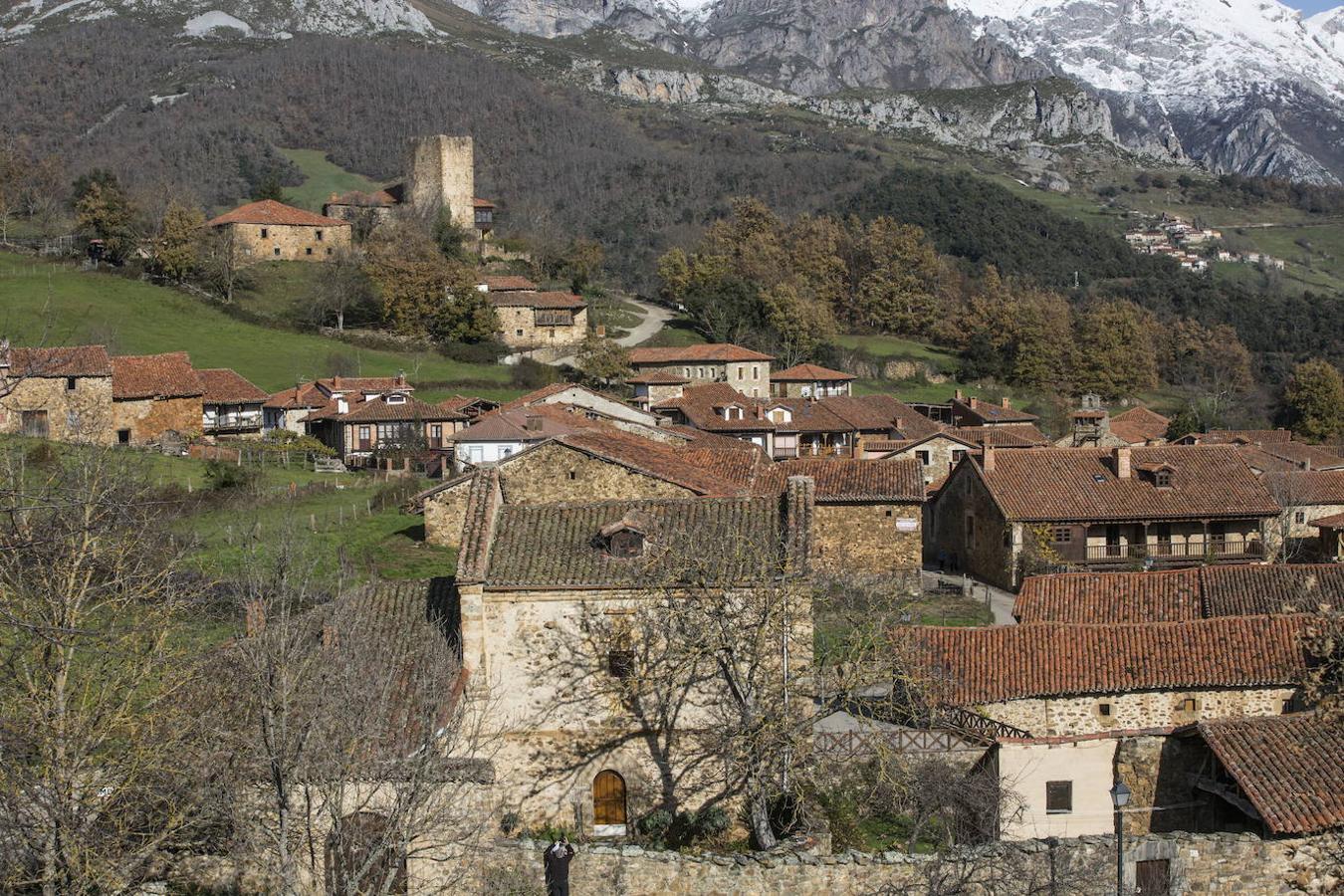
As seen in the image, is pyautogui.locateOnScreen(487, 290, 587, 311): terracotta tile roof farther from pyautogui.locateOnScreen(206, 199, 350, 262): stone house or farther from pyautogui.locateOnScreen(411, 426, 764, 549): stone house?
pyautogui.locateOnScreen(411, 426, 764, 549): stone house

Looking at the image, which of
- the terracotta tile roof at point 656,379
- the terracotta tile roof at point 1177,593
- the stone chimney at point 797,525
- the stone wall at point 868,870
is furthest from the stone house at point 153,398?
the stone wall at point 868,870

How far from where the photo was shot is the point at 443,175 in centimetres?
10012

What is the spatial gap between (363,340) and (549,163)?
8260 centimetres

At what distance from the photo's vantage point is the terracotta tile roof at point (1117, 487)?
39.9 metres

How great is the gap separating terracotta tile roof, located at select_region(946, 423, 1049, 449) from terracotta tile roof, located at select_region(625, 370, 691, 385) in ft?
45.4

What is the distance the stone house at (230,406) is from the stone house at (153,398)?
1.17 m

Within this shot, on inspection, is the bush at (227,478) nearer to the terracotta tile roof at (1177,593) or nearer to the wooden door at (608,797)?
the wooden door at (608,797)

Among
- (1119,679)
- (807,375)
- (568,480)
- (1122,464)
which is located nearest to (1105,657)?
(1119,679)

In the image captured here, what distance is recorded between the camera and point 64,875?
1305 cm

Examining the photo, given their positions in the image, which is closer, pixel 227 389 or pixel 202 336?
pixel 227 389

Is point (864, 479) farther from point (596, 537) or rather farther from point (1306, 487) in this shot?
point (596, 537)

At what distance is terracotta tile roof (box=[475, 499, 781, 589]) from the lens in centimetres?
1912

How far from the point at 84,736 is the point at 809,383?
64.2 metres

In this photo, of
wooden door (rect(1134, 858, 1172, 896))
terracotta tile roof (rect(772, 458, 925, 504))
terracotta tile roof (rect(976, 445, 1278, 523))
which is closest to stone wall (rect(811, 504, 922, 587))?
terracotta tile roof (rect(772, 458, 925, 504))
